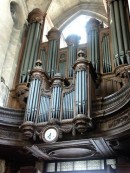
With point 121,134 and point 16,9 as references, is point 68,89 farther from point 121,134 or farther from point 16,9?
point 16,9

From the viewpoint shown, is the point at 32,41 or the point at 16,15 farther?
the point at 16,15

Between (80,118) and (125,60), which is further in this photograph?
(125,60)

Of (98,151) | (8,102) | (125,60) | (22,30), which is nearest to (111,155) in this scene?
(98,151)

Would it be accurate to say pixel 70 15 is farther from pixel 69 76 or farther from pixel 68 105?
pixel 68 105

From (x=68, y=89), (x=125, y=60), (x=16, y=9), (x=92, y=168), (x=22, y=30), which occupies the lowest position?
(x=92, y=168)

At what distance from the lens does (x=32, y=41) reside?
1197 cm

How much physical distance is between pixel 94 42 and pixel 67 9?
437cm

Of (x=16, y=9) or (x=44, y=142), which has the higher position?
(x=16, y=9)

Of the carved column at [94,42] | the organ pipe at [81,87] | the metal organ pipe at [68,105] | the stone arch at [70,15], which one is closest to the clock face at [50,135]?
the metal organ pipe at [68,105]

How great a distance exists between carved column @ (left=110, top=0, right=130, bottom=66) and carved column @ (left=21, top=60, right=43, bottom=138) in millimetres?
2609

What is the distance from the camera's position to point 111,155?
8.79 meters

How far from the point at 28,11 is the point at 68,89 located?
649 cm

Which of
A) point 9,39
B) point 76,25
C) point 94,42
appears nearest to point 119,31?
point 94,42

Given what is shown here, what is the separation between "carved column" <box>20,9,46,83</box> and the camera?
10977mm
